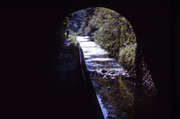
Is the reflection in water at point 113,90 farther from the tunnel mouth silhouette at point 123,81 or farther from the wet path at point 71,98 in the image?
the wet path at point 71,98

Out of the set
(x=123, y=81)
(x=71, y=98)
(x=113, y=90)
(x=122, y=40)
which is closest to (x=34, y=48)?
(x=71, y=98)

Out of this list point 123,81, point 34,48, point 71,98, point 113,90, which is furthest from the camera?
point 123,81

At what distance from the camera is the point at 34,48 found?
4984 mm

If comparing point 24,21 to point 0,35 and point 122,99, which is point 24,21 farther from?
point 122,99

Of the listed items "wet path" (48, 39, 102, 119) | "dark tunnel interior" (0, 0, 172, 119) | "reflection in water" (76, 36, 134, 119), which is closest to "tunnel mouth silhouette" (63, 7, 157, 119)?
"reflection in water" (76, 36, 134, 119)

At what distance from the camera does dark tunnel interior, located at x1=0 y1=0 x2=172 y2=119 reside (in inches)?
132

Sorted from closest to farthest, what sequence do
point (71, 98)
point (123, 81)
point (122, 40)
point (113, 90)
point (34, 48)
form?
1. point (34, 48)
2. point (71, 98)
3. point (113, 90)
4. point (123, 81)
5. point (122, 40)

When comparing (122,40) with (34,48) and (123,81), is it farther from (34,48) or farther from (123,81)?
(34,48)

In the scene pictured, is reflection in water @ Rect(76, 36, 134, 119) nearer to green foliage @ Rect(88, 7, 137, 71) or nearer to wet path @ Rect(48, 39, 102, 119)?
green foliage @ Rect(88, 7, 137, 71)

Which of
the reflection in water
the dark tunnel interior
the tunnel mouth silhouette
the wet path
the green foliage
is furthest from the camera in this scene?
the green foliage

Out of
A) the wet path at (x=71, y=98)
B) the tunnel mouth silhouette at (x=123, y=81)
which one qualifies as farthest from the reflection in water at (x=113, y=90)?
the wet path at (x=71, y=98)

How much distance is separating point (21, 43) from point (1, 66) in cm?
99

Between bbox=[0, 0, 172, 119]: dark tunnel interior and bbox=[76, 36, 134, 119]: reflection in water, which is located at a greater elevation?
bbox=[0, 0, 172, 119]: dark tunnel interior

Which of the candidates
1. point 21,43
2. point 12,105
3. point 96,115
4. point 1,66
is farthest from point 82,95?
point 1,66
